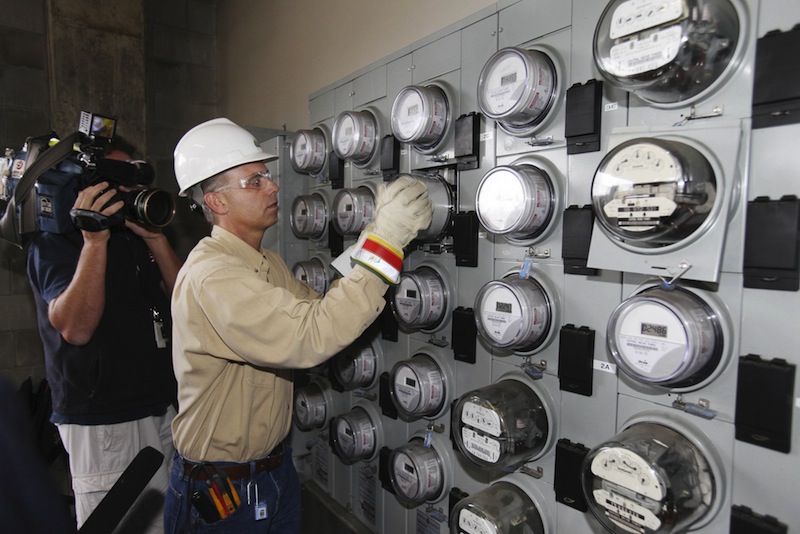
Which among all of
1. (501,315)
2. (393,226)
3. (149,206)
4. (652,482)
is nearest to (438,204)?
(393,226)

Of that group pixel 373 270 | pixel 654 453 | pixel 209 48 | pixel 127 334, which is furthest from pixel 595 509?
pixel 209 48

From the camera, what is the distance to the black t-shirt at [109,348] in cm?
164

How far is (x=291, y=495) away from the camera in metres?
1.51

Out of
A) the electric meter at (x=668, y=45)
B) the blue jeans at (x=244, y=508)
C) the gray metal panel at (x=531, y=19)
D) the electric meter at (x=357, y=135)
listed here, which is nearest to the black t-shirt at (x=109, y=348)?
the blue jeans at (x=244, y=508)

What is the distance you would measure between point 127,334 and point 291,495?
840 mm

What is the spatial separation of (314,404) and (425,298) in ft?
3.01

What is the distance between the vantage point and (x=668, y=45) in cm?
86

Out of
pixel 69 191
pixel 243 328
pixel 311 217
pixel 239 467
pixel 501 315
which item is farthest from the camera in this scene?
pixel 311 217

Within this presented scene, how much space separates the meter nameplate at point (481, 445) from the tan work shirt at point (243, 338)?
391 mm

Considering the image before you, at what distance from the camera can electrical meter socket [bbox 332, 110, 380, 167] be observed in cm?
171

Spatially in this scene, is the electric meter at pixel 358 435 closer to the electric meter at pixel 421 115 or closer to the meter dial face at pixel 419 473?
the meter dial face at pixel 419 473

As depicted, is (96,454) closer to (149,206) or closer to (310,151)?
(149,206)

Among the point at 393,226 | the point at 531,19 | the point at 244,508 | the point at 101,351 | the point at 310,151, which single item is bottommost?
the point at 244,508

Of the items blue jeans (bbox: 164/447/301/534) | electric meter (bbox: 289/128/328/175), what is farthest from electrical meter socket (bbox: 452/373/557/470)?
electric meter (bbox: 289/128/328/175)
